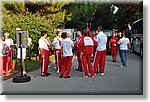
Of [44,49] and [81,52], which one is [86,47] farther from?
[44,49]

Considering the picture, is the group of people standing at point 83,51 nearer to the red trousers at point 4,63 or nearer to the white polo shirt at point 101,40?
the white polo shirt at point 101,40

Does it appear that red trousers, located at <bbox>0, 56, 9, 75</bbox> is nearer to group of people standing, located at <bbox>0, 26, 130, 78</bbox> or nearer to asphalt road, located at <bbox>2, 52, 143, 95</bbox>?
group of people standing, located at <bbox>0, 26, 130, 78</bbox>

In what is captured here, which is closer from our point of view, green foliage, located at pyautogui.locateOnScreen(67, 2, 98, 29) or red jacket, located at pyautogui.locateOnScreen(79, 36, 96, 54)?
red jacket, located at pyautogui.locateOnScreen(79, 36, 96, 54)

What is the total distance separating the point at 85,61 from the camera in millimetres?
9680

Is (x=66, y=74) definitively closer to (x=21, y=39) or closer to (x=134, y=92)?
(x=21, y=39)

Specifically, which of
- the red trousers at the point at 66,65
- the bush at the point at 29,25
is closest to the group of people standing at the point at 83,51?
the red trousers at the point at 66,65

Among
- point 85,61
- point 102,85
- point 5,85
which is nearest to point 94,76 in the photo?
point 85,61

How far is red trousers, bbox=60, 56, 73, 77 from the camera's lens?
9805mm

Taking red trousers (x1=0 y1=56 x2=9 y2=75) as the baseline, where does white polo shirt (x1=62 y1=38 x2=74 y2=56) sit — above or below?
above

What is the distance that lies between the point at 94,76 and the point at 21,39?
9.43ft

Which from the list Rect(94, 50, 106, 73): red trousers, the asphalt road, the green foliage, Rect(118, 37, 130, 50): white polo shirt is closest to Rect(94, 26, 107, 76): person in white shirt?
Rect(94, 50, 106, 73): red trousers

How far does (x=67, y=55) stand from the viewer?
979cm

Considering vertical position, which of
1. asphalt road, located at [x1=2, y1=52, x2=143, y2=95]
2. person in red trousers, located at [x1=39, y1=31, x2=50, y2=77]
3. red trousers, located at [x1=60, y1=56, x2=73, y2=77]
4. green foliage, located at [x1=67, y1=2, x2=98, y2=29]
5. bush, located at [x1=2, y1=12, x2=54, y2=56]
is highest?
green foliage, located at [x1=67, y1=2, x2=98, y2=29]

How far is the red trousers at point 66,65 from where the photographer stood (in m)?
9.80
